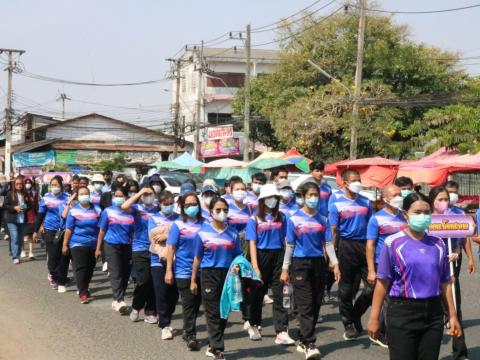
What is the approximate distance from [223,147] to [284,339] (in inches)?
1479

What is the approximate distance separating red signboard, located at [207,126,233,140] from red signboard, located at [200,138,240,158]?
305 mm

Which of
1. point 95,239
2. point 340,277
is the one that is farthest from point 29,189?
point 340,277

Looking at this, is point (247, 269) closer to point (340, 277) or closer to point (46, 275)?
point (340, 277)

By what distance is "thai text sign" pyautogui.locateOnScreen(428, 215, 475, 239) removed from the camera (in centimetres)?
689

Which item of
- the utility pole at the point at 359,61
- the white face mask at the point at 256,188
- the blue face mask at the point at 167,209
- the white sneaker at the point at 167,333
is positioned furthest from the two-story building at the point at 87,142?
the white sneaker at the point at 167,333

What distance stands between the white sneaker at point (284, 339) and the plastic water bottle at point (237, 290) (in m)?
1.09

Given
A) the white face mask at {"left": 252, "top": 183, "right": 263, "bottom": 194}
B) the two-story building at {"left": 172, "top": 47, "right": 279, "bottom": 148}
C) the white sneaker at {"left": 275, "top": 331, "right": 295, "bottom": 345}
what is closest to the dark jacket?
the white face mask at {"left": 252, "top": 183, "right": 263, "bottom": 194}

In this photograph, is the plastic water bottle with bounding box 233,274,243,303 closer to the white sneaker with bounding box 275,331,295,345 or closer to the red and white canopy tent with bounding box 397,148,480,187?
the white sneaker with bounding box 275,331,295,345

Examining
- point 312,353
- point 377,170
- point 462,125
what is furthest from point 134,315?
point 462,125

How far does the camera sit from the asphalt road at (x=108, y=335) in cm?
765

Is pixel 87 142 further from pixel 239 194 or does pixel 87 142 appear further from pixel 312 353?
pixel 312 353

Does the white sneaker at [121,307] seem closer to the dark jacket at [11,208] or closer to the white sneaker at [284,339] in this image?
the white sneaker at [284,339]

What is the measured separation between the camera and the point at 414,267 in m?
5.08

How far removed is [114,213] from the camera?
989 centimetres
